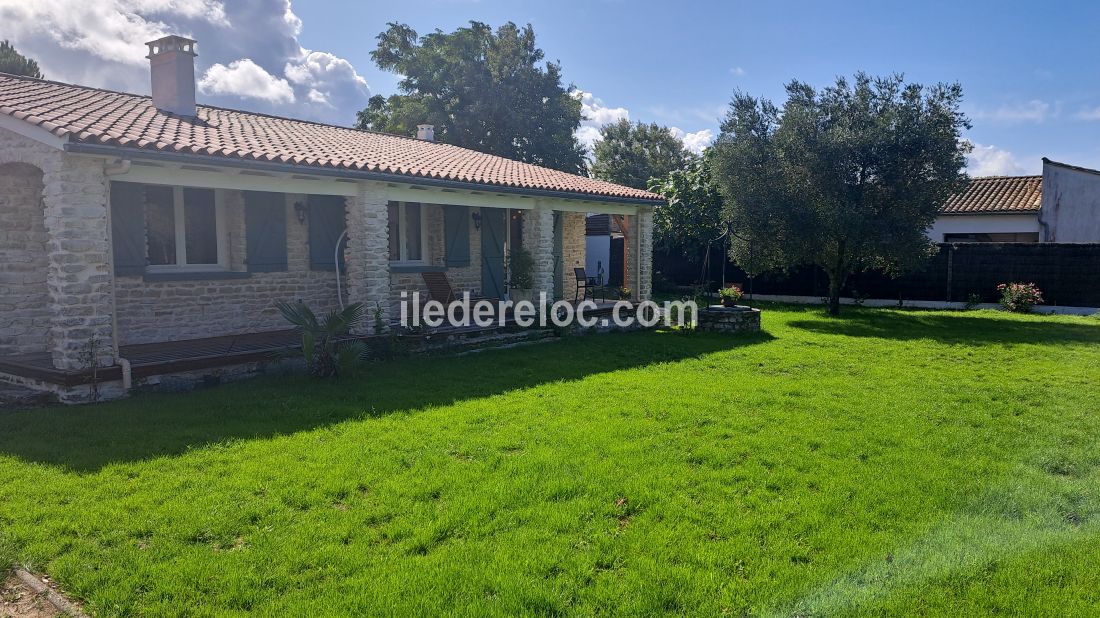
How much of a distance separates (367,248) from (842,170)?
10.9 metres

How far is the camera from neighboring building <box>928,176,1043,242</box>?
72.9 feet

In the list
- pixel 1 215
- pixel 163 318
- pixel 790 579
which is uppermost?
pixel 1 215

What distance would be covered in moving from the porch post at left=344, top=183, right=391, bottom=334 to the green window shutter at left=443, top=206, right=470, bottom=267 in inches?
125

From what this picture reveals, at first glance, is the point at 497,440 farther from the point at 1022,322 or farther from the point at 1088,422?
the point at 1022,322

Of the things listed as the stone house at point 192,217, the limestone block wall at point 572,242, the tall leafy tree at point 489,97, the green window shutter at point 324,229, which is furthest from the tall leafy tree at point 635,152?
the green window shutter at point 324,229

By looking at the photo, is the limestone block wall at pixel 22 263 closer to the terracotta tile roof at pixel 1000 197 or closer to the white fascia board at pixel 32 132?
the white fascia board at pixel 32 132

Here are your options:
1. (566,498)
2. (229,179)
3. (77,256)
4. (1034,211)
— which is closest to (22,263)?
(77,256)

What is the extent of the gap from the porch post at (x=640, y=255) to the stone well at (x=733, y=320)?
274cm

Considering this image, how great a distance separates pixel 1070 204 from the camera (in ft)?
70.7

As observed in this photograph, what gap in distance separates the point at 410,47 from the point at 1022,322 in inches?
1104

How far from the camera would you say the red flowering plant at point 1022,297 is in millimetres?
16844

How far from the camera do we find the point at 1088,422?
651cm

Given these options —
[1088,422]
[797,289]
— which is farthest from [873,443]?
[797,289]

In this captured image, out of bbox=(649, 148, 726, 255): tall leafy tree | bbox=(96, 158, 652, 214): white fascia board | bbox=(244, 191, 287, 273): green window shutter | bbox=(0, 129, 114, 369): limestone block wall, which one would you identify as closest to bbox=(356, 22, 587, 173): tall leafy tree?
bbox=(649, 148, 726, 255): tall leafy tree
